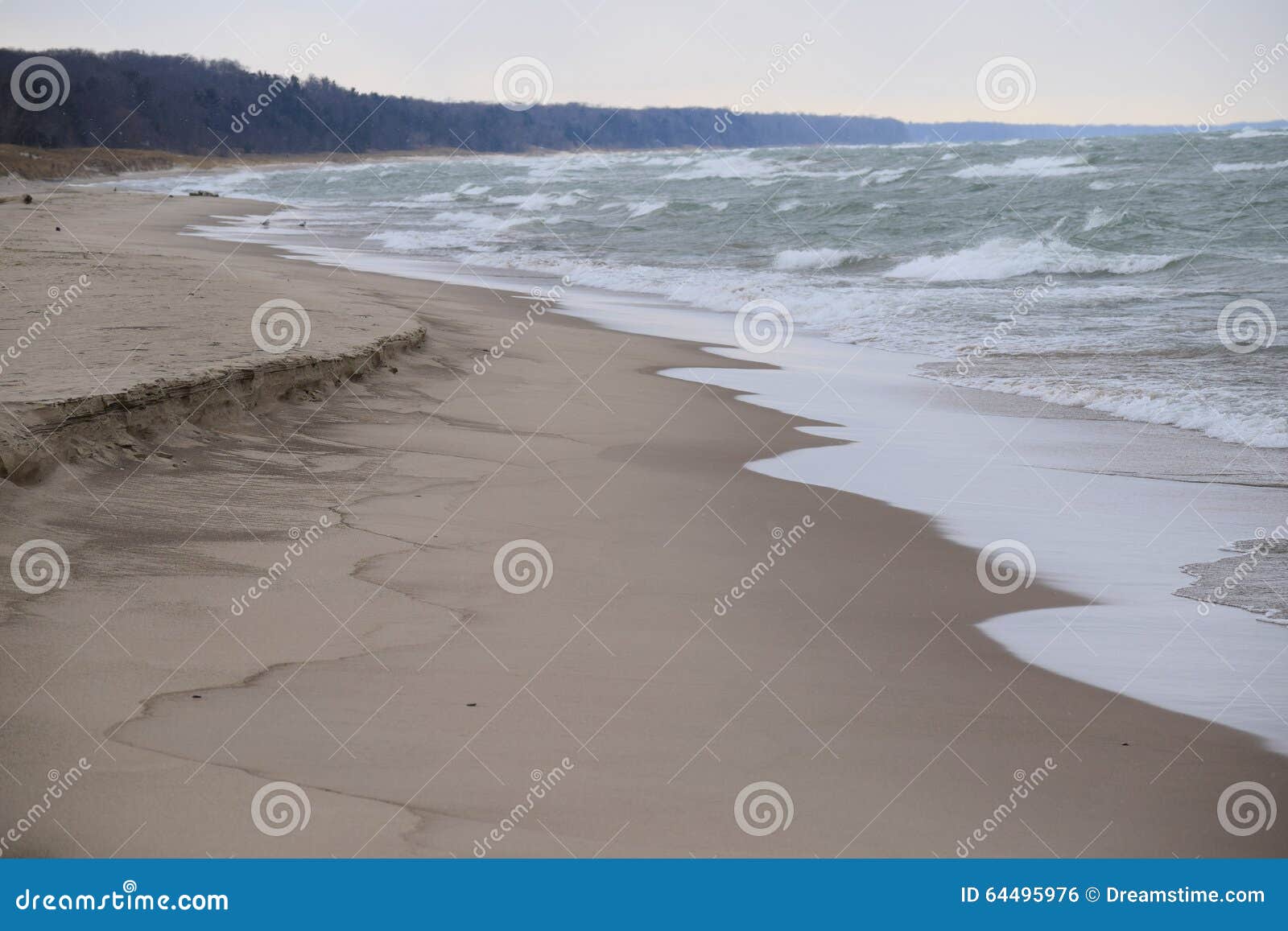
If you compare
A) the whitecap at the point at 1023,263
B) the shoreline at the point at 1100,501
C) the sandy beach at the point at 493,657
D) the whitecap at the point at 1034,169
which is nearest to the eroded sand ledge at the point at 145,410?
the sandy beach at the point at 493,657

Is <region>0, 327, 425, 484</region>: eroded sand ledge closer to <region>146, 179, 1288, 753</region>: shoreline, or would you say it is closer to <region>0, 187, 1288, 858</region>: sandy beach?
<region>0, 187, 1288, 858</region>: sandy beach

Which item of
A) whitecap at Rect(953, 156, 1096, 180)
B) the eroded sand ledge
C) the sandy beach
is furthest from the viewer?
whitecap at Rect(953, 156, 1096, 180)

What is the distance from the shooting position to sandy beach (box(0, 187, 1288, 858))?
2.76 m

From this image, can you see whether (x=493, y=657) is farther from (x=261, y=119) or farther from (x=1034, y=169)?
(x=261, y=119)

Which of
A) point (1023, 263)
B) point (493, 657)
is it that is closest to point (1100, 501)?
point (493, 657)

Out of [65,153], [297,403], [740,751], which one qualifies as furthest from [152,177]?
[740,751]

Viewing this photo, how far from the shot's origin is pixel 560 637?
3.82 metres

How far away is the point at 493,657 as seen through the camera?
3596mm

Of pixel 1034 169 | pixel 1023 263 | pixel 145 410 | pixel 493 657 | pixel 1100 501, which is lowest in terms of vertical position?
pixel 145 410

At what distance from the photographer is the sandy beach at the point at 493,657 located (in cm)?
276

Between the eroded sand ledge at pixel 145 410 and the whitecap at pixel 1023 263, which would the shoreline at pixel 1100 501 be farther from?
the whitecap at pixel 1023 263

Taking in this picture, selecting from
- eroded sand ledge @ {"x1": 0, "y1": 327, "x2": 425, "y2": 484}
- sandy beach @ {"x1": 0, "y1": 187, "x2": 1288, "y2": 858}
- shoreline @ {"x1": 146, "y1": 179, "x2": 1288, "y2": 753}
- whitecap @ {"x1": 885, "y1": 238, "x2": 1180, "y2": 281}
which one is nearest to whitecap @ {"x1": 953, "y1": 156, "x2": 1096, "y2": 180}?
whitecap @ {"x1": 885, "y1": 238, "x2": 1180, "y2": 281}

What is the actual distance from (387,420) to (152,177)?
231 feet

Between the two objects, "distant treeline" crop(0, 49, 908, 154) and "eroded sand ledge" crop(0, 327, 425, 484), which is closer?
"eroded sand ledge" crop(0, 327, 425, 484)
